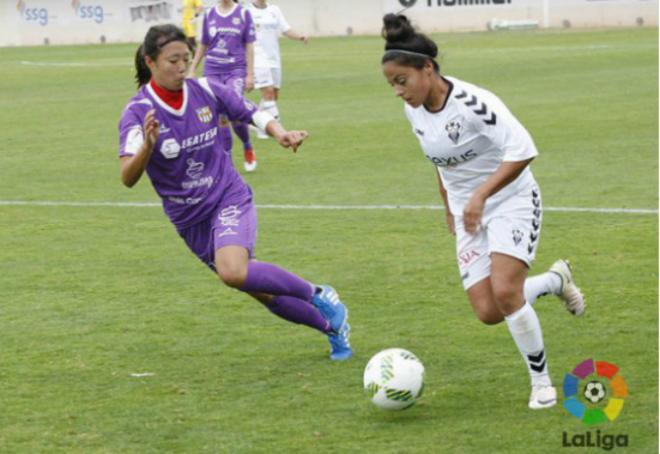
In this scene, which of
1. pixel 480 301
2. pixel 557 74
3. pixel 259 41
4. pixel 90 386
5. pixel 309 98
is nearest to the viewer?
pixel 480 301

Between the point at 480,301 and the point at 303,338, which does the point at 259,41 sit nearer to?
the point at 303,338

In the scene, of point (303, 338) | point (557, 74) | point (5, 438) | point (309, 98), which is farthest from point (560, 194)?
point (557, 74)

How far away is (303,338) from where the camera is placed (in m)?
8.03

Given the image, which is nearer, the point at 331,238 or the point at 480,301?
the point at 480,301

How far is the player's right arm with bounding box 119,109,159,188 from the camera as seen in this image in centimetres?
666

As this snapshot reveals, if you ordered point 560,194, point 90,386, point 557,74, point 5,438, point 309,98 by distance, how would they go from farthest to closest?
point 557,74 < point 309,98 < point 560,194 < point 90,386 < point 5,438

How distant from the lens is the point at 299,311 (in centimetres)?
746

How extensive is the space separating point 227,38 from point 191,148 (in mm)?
9703

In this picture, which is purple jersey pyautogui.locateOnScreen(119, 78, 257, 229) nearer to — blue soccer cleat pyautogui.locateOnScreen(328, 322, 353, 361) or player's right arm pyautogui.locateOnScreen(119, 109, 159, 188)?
player's right arm pyautogui.locateOnScreen(119, 109, 159, 188)

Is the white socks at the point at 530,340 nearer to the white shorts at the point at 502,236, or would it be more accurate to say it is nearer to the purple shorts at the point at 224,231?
the white shorts at the point at 502,236

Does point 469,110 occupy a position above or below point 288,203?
above

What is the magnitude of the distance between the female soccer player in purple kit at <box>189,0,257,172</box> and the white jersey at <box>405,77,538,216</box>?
10116 mm

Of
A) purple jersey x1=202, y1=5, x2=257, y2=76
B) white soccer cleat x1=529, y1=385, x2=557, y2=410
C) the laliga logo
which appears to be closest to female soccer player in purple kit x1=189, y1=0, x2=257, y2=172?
purple jersey x1=202, y1=5, x2=257, y2=76

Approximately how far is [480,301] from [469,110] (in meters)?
0.91
